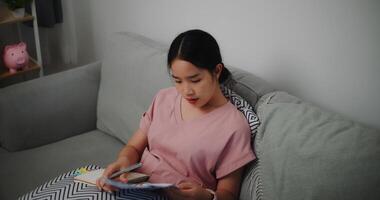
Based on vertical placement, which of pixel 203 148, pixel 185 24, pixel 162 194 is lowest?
pixel 162 194

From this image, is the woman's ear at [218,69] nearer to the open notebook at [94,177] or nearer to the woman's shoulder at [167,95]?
the woman's shoulder at [167,95]

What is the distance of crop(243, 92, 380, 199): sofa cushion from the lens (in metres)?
0.88

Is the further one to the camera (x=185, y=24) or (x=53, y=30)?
(x=53, y=30)

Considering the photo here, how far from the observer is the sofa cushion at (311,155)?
0.88 m

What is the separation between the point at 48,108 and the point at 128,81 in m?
0.39

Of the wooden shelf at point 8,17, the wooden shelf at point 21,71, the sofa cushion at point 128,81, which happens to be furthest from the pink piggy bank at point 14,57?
the sofa cushion at point 128,81

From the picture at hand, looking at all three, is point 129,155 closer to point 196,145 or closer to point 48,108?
point 196,145

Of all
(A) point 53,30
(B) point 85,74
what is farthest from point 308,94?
(A) point 53,30

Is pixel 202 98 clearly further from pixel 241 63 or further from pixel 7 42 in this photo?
pixel 7 42

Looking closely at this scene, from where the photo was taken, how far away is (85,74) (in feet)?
5.89

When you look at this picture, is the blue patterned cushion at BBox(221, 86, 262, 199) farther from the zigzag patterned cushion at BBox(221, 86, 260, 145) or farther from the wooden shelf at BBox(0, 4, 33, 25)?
the wooden shelf at BBox(0, 4, 33, 25)

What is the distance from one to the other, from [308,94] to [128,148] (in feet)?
2.09

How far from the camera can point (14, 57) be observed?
2123 millimetres

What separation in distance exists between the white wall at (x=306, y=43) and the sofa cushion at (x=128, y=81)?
0.24 metres
